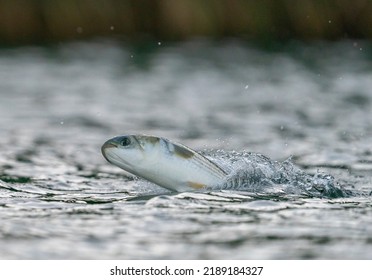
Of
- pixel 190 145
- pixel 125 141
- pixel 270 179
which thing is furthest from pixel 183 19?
pixel 125 141

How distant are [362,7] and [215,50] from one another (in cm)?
329

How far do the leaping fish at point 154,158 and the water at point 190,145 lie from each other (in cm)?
21

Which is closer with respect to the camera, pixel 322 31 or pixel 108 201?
pixel 108 201

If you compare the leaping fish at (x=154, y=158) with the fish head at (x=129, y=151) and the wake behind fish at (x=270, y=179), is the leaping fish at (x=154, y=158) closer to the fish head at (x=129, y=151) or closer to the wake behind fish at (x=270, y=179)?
the fish head at (x=129, y=151)

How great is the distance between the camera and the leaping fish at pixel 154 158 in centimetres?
951

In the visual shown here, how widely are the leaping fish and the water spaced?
0.21 metres

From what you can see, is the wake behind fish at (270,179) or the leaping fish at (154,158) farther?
the wake behind fish at (270,179)

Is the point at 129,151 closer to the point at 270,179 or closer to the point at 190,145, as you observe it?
the point at 270,179

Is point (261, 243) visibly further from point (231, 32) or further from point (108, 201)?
point (231, 32)

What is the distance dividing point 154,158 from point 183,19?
1715 centimetres

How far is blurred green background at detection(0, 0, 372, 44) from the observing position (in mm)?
25656

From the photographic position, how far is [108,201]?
10.0 metres

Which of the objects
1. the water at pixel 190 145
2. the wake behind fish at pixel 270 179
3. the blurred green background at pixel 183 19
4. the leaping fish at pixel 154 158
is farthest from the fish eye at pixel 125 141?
the blurred green background at pixel 183 19
